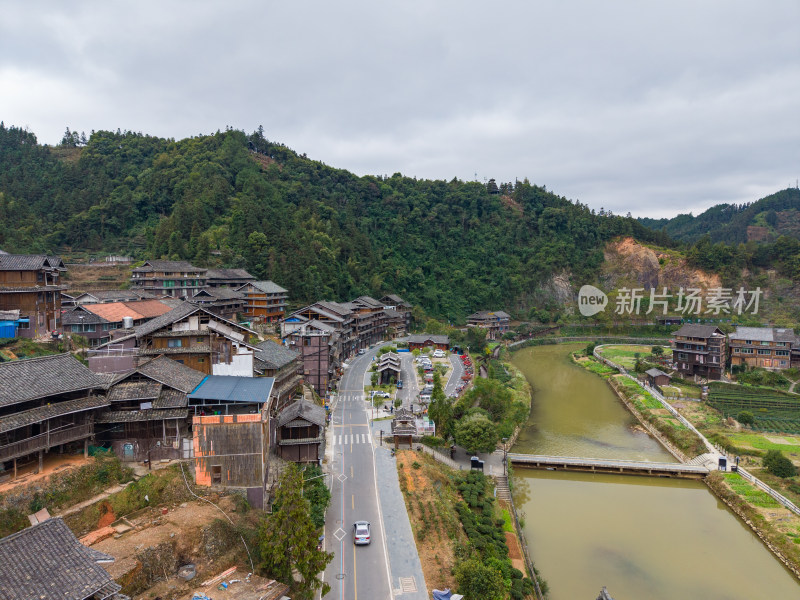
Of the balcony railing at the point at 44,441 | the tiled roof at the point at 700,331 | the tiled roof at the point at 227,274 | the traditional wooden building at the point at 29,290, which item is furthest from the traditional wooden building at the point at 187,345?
the tiled roof at the point at 700,331

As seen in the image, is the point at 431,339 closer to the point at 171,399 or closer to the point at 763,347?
the point at 763,347

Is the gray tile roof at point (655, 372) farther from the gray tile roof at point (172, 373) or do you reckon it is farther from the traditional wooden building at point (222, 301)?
the traditional wooden building at point (222, 301)

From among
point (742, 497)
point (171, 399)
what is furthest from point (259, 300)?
point (742, 497)

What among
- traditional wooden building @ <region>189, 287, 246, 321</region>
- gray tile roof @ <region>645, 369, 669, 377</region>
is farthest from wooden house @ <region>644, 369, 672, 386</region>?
traditional wooden building @ <region>189, 287, 246, 321</region>

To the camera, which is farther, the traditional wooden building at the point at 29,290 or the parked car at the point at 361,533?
the traditional wooden building at the point at 29,290

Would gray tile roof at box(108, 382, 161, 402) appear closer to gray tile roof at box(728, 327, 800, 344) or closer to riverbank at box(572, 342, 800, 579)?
riverbank at box(572, 342, 800, 579)

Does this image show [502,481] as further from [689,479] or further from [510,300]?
[510,300]

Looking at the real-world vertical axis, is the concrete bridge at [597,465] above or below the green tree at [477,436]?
below
